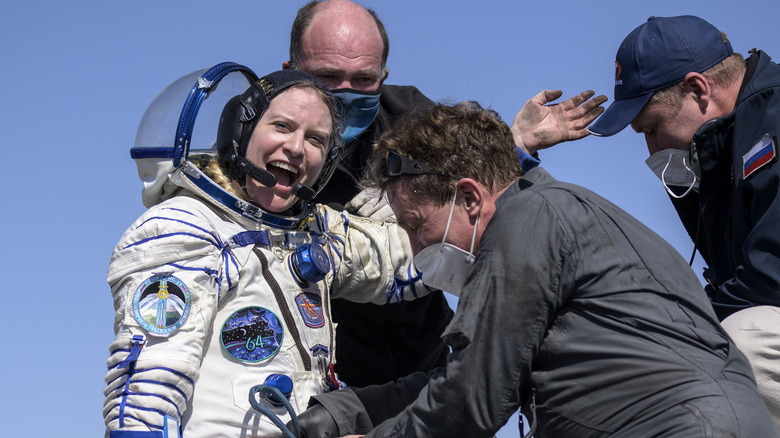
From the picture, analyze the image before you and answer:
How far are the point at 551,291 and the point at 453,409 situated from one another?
0.48m

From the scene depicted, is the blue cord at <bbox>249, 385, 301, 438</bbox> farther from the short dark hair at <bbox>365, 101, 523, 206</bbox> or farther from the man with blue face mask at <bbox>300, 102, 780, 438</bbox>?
the short dark hair at <bbox>365, 101, 523, 206</bbox>

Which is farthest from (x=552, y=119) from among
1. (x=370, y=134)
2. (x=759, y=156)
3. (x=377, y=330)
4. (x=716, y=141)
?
(x=377, y=330)

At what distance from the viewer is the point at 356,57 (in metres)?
5.47

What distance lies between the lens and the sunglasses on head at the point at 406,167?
10.6 feet

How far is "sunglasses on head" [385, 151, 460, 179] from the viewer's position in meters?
3.22

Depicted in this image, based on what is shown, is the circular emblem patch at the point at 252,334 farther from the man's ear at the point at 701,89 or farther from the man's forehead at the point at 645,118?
the man's ear at the point at 701,89

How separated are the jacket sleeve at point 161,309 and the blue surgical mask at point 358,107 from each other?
1.62 meters

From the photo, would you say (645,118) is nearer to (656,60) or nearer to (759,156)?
(656,60)

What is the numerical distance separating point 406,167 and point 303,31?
2728 millimetres

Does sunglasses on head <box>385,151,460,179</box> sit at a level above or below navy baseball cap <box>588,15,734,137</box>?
below

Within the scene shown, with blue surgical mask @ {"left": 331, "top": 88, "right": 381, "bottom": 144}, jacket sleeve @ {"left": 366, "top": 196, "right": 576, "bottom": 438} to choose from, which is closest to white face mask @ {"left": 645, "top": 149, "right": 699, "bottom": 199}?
blue surgical mask @ {"left": 331, "top": 88, "right": 381, "bottom": 144}

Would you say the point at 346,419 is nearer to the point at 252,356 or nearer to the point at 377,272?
the point at 252,356

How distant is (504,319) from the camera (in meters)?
2.75

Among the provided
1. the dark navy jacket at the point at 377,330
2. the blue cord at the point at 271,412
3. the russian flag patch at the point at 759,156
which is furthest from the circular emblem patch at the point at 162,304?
the russian flag patch at the point at 759,156
